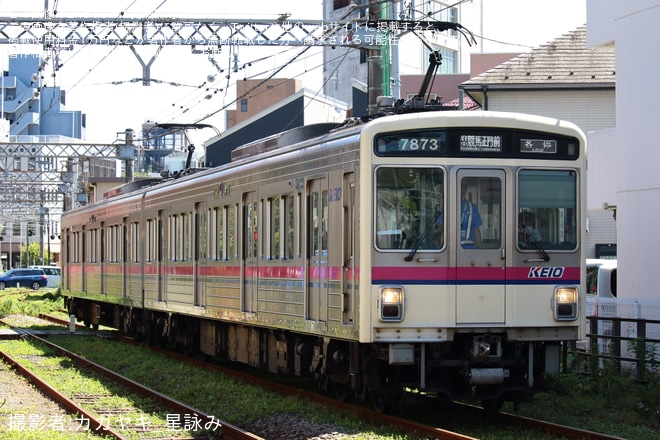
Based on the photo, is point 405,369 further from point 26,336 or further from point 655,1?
point 26,336

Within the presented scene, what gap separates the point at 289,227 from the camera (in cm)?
1228

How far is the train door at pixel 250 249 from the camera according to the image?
13555 mm

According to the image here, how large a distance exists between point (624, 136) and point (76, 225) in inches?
613

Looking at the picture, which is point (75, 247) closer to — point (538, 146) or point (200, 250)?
point (200, 250)

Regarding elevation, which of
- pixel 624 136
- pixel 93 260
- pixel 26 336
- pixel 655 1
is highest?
pixel 655 1

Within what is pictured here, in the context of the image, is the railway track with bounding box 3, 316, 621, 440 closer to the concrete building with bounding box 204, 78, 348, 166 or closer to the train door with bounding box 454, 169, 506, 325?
the train door with bounding box 454, 169, 506, 325

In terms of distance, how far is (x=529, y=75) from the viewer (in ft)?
91.2

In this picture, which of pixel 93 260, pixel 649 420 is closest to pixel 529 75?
pixel 93 260

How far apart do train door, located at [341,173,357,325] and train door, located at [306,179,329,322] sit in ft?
1.89

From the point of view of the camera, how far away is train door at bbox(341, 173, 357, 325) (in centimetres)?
1027

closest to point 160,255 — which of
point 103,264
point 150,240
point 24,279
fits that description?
point 150,240

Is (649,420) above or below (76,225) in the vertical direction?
below

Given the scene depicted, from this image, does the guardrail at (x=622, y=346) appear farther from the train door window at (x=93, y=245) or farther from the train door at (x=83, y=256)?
the train door at (x=83, y=256)

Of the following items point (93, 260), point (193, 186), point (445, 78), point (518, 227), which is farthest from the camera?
point (445, 78)
